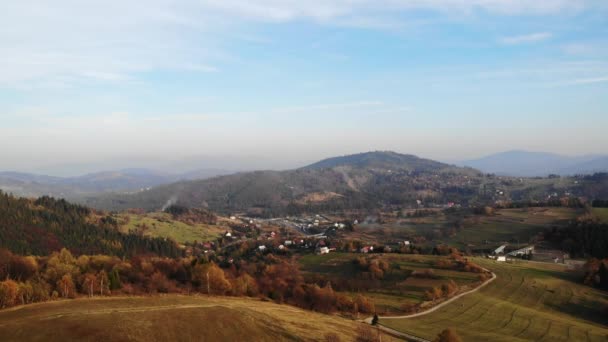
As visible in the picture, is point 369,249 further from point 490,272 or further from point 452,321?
point 452,321

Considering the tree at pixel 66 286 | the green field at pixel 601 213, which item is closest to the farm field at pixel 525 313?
the tree at pixel 66 286

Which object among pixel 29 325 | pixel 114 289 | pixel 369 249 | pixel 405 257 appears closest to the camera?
pixel 29 325

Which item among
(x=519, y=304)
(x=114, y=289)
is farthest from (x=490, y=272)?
(x=114, y=289)

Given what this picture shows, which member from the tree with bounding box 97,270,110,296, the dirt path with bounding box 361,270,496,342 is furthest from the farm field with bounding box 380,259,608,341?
A: the tree with bounding box 97,270,110,296

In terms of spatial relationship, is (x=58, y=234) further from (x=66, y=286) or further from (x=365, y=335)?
(x=365, y=335)

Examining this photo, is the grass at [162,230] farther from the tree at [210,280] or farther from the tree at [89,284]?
the tree at [89,284]

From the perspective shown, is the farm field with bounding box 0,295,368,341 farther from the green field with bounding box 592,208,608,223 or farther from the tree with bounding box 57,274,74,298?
the green field with bounding box 592,208,608,223

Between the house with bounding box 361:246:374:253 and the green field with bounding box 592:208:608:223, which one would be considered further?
the green field with bounding box 592:208:608:223
